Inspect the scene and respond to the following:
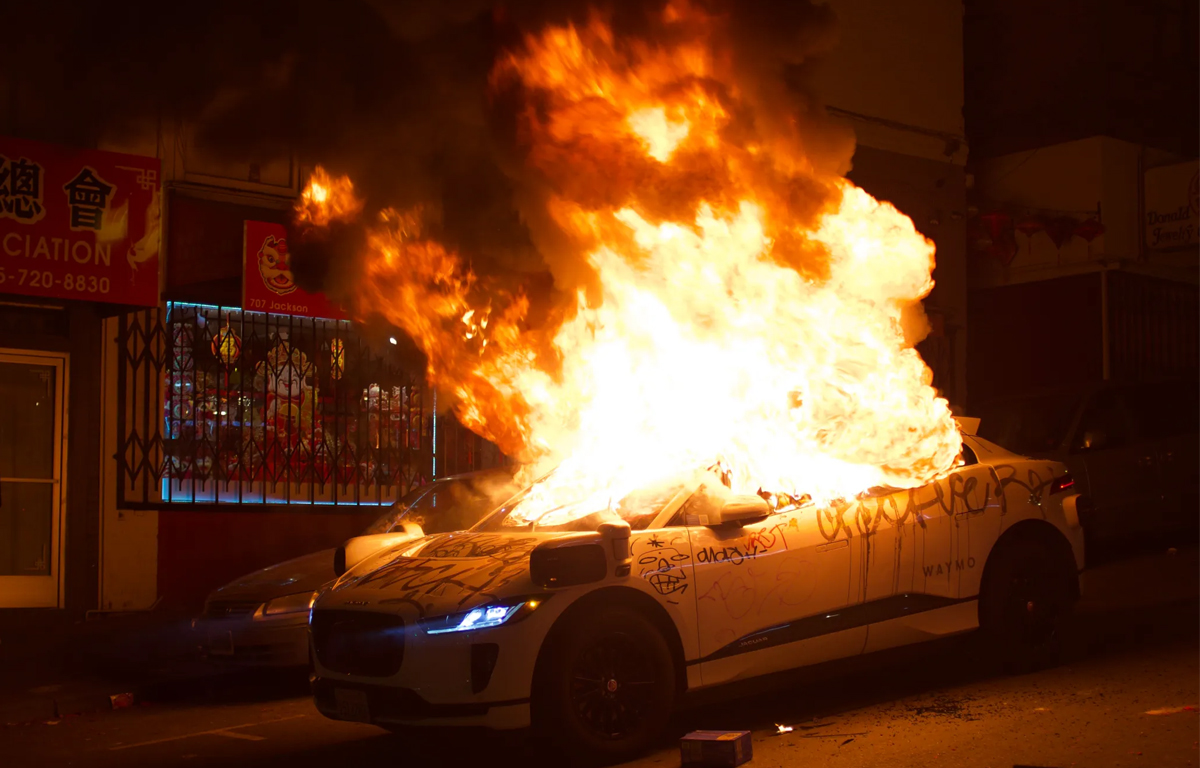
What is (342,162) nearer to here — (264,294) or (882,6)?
(264,294)

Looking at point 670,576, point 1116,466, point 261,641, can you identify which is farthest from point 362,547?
point 1116,466

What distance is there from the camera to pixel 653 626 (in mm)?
6320

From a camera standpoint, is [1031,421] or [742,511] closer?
[742,511]

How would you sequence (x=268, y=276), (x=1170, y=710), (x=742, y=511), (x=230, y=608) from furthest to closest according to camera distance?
(x=268, y=276), (x=230, y=608), (x=1170, y=710), (x=742, y=511)

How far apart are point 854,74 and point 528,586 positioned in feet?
47.4

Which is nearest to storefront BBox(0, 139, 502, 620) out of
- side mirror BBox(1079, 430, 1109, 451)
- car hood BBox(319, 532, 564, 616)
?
car hood BBox(319, 532, 564, 616)

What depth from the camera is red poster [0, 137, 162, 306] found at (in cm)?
1101

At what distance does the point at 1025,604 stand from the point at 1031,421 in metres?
5.07

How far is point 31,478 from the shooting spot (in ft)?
40.2

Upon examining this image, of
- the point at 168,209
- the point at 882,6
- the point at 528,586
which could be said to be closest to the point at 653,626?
the point at 528,586

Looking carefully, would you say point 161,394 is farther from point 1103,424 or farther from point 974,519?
point 1103,424

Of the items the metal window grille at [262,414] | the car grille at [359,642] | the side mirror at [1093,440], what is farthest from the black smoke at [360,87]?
the side mirror at [1093,440]

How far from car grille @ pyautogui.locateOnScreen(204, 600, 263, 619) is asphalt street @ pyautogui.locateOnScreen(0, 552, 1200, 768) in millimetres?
619

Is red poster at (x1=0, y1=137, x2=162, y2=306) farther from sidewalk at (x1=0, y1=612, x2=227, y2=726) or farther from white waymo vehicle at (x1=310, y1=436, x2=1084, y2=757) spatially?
white waymo vehicle at (x1=310, y1=436, x2=1084, y2=757)
